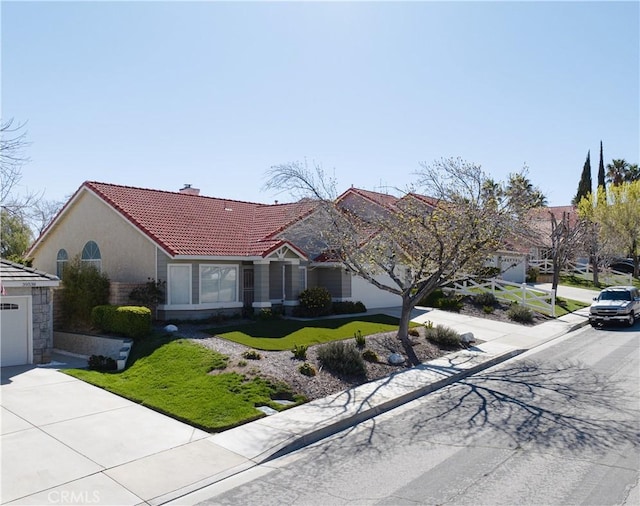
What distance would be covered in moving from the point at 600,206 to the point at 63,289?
4072 cm

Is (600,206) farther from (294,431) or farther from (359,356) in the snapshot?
(294,431)

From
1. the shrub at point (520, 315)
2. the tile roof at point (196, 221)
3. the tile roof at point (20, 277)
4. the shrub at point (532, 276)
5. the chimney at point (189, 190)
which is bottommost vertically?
the shrub at point (520, 315)

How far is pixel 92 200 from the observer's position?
75.9ft

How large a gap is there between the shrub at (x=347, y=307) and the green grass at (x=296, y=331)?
1932mm

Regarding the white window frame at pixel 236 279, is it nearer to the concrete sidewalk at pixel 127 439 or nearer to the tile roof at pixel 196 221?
the tile roof at pixel 196 221

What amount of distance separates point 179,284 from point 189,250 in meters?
1.42

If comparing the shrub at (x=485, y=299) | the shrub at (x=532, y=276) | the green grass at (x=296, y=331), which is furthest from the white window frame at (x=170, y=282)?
the shrub at (x=532, y=276)

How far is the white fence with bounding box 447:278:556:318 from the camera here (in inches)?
1051

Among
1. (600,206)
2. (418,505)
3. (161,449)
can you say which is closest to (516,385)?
(418,505)

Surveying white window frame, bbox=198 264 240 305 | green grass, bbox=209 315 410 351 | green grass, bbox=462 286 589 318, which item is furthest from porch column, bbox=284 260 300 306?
green grass, bbox=462 286 589 318

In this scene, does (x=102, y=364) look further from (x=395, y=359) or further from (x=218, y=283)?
(x=395, y=359)

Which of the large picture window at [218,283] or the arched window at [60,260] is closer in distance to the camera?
the large picture window at [218,283]

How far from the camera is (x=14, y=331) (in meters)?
15.8

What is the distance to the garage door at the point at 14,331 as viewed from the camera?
15580mm
